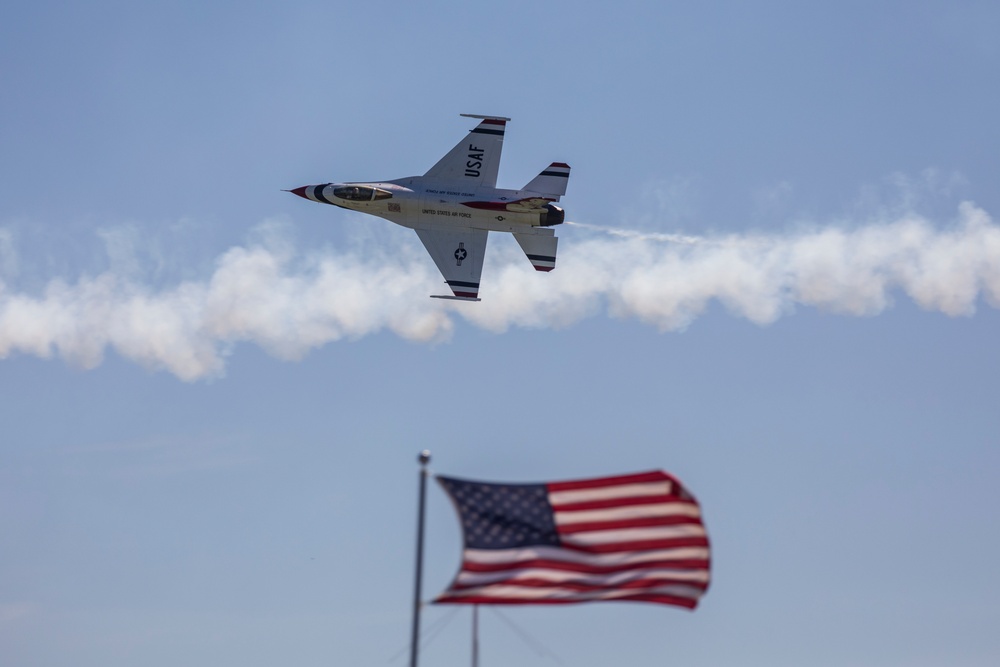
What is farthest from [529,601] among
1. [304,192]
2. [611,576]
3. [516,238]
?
[304,192]

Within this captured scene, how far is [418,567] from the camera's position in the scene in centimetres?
3131

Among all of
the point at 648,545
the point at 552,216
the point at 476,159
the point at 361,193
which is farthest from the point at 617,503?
the point at 476,159

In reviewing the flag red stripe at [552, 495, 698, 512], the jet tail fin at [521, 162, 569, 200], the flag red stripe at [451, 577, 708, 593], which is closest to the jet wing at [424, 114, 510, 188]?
the jet tail fin at [521, 162, 569, 200]

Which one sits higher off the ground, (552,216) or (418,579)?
(552,216)

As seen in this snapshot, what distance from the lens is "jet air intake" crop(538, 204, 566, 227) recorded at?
249 feet

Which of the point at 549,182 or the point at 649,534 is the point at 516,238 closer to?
the point at 549,182

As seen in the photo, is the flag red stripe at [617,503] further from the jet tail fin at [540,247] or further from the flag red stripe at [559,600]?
the jet tail fin at [540,247]

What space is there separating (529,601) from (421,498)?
390cm

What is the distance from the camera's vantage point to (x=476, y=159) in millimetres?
80500

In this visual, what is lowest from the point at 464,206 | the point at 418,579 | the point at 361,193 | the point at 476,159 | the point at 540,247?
the point at 418,579

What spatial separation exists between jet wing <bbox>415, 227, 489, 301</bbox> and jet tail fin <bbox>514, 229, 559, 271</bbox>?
2.51m

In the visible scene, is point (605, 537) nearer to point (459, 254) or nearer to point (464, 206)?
point (464, 206)

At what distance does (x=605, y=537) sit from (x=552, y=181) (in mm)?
45649

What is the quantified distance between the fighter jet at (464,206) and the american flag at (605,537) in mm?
42750
